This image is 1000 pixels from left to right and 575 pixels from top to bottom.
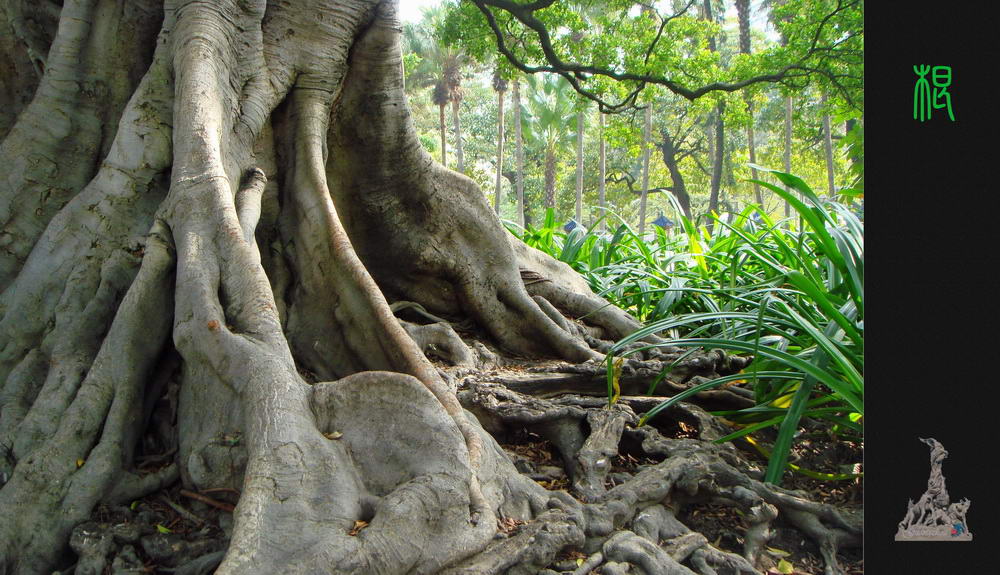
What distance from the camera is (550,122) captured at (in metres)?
33.0

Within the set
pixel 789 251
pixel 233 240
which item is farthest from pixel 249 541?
pixel 789 251

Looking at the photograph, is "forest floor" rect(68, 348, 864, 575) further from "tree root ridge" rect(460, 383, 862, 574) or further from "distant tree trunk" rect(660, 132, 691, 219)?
"distant tree trunk" rect(660, 132, 691, 219)

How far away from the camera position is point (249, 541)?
176 cm

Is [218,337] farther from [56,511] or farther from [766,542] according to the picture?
[766,542]

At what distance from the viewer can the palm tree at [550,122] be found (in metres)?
31.6

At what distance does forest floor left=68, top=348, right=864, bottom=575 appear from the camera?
84.4 inches

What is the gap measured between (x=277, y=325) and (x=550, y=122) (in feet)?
104

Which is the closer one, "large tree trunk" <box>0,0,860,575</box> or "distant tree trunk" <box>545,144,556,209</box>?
"large tree trunk" <box>0,0,860,575</box>
